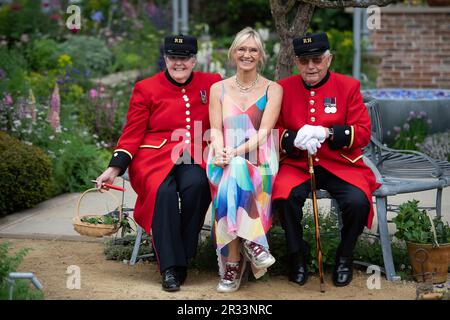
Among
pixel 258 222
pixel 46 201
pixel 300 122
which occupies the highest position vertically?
pixel 300 122

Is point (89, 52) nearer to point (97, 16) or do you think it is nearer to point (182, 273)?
point (97, 16)

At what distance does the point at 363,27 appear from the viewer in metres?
12.0

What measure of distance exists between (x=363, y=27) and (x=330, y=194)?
7.44 meters

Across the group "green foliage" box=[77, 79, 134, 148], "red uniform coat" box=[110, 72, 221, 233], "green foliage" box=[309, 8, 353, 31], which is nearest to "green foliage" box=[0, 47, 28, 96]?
"green foliage" box=[77, 79, 134, 148]

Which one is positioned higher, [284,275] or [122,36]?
[122,36]

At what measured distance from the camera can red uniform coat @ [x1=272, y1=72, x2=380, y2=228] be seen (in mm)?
4914

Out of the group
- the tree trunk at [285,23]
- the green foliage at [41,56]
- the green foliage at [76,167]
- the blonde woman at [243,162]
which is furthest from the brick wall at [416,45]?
the blonde woman at [243,162]

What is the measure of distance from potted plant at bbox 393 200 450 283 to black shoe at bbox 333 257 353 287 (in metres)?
0.38

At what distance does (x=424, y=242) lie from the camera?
4.90 meters

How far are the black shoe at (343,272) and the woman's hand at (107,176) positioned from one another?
138cm

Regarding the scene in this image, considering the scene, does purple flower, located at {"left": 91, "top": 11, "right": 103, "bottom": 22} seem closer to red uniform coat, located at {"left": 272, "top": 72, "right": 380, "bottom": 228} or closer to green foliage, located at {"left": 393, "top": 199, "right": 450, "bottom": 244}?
red uniform coat, located at {"left": 272, "top": 72, "right": 380, "bottom": 228}
